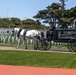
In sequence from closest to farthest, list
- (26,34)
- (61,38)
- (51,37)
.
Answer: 1. (61,38)
2. (51,37)
3. (26,34)

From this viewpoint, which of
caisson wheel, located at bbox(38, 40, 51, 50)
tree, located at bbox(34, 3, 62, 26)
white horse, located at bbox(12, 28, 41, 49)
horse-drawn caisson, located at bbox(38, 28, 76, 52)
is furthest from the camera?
tree, located at bbox(34, 3, 62, 26)

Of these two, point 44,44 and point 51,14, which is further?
point 51,14

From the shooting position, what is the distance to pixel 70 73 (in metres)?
12.2

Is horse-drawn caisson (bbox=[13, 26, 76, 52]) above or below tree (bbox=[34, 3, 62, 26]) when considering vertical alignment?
below

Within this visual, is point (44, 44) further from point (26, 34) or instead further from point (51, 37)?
point (26, 34)

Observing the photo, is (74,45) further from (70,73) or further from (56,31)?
(70,73)

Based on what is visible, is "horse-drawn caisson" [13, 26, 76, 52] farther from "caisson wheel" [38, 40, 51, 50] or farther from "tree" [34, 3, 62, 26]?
"tree" [34, 3, 62, 26]

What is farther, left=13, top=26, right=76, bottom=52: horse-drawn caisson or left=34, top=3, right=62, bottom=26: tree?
left=34, top=3, right=62, bottom=26: tree

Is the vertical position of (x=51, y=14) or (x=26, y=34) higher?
(x=51, y=14)

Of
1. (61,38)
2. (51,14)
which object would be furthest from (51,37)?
(51,14)

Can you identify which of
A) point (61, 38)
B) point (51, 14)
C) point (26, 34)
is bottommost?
point (61, 38)

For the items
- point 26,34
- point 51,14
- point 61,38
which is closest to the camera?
point 61,38

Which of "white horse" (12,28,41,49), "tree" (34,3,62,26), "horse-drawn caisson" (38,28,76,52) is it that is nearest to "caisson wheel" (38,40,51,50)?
"horse-drawn caisson" (38,28,76,52)

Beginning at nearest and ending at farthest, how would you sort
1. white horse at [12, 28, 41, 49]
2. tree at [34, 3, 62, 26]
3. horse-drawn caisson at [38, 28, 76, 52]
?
1. horse-drawn caisson at [38, 28, 76, 52]
2. white horse at [12, 28, 41, 49]
3. tree at [34, 3, 62, 26]
